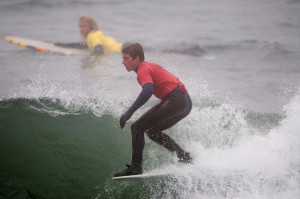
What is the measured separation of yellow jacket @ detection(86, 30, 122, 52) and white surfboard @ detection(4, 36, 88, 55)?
2.83 feet

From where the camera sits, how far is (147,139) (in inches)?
216

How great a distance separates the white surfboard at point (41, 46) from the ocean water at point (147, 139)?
279 mm

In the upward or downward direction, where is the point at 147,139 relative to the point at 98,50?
downward

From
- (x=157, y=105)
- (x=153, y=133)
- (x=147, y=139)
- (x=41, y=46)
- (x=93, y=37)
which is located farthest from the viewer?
(x=41, y=46)

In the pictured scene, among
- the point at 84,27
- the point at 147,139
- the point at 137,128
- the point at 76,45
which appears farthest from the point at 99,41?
the point at 137,128

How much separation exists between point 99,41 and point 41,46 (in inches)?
127

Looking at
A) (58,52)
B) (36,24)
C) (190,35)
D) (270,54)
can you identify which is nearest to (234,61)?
(270,54)

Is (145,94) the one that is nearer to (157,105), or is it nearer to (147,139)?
(157,105)

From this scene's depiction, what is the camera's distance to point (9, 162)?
516 cm

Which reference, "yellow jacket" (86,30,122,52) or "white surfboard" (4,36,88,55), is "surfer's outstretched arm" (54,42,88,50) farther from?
"yellow jacket" (86,30,122,52)

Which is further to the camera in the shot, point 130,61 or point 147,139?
point 147,139

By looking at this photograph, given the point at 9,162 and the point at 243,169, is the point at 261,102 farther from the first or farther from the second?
the point at 9,162

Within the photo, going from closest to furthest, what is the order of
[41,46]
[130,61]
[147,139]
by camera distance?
1. [130,61]
2. [147,139]
3. [41,46]

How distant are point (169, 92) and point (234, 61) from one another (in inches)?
317
